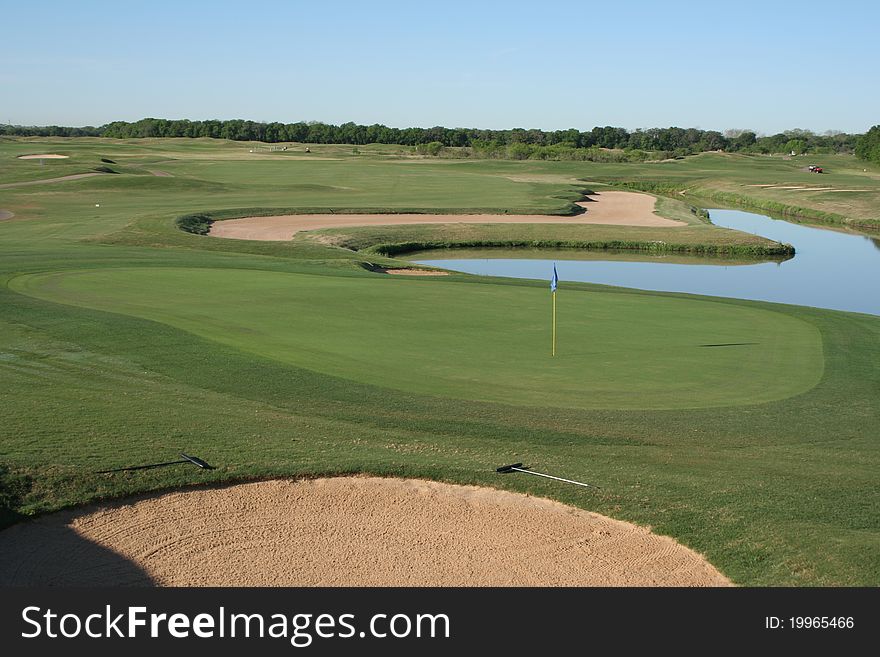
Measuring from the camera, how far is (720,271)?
158 ft

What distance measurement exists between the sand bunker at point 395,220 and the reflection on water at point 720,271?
932 cm

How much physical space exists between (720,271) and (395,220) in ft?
77.6

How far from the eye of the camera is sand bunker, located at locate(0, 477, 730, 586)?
983cm

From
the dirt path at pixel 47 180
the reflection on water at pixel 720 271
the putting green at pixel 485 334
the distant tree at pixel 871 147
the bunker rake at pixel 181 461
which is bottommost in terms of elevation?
the reflection on water at pixel 720 271

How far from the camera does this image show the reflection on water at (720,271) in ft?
137

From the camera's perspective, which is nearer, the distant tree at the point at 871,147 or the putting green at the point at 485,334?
the putting green at the point at 485,334

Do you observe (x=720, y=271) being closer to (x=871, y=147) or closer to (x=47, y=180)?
(x=47, y=180)

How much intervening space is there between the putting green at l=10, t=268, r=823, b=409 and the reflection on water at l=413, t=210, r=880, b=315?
48.0ft

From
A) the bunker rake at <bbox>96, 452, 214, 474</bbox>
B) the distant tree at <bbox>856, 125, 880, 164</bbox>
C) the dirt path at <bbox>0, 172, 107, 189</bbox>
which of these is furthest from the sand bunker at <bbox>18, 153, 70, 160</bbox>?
the distant tree at <bbox>856, 125, 880, 164</bbox>

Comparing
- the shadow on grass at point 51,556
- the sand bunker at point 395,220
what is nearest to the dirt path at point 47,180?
the sand bunker at point 395,220

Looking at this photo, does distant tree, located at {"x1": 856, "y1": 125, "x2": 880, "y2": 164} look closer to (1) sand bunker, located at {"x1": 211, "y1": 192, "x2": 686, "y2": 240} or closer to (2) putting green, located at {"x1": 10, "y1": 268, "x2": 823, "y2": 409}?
(1) sand bunker, located at {"x1": 211, "y1": 192, "x2": 686, "y2": 240}

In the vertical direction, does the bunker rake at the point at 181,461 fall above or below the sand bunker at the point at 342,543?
above

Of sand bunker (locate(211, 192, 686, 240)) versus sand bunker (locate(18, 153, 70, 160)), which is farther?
sand bunker (locate(18, 153, 70, 160))

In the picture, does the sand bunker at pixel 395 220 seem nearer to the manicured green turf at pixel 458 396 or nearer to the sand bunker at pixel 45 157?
the manicured green turf at pixel 458 396
